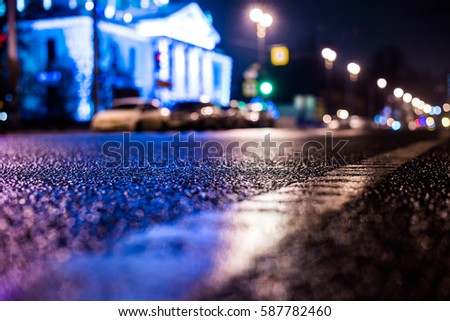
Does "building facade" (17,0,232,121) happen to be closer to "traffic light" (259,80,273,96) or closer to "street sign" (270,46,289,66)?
"traffic light" (259,80,273,96)

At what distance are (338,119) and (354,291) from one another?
52.9 m

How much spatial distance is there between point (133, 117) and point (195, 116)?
4.67 meters

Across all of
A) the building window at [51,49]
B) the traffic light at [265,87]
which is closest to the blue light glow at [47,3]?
the building window at [51,49]

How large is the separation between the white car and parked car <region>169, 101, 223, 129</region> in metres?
0.82

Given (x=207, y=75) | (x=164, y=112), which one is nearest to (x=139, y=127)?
(x=164, y=112)

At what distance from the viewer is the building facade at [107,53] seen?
1816 inches

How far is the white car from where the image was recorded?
30.2 meters

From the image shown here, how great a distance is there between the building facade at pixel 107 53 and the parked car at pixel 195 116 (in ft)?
11.7

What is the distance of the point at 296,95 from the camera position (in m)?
99.5

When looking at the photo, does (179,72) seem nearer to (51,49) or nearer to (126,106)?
(51,49)

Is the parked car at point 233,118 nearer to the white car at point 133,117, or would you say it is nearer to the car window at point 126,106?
the white car at point 133,117

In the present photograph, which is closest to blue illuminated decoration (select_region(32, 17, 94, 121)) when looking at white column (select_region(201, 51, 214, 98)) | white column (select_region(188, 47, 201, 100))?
white column (select_region(188, 47, 201, 100))

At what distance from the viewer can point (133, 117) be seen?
30.9 metres
